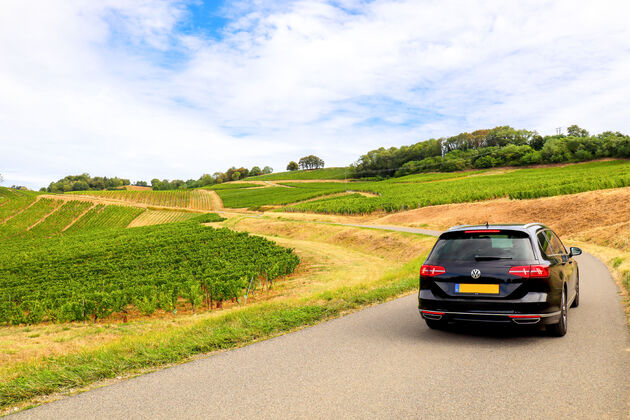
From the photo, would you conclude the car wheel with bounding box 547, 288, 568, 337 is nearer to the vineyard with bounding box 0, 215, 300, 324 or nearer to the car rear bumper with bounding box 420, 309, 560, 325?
the car rear bumper with bounding box 420, 309, 560, 325

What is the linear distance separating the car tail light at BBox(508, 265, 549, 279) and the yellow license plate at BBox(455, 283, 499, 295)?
33cm

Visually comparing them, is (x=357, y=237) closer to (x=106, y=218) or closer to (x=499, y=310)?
(x=499, y=310)

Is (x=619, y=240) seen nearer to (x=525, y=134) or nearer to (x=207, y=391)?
(x=207, y=391)

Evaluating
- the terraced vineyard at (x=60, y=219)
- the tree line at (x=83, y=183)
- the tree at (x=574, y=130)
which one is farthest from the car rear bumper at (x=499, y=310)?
the tree line at (x=83, y=183)

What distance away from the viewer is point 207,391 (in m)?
4.30

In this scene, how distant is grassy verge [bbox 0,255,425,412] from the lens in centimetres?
451

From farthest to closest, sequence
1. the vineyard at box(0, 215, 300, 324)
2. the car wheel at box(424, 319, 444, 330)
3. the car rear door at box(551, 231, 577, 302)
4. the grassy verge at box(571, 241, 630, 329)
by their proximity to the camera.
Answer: the vineyard at box(0, 215, 300, 324) → the grassy verge at box(571, 241, 630, 329) → the car rear door at box(551, 231, 577, 302) → the car wheel at box(424, 319, 444, 330)

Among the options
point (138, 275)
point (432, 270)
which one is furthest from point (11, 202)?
point (432, 270)

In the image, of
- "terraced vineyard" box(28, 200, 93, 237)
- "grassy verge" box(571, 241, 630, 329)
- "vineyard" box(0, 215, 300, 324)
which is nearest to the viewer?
"grassy verge" box(571, 241, 630, 329)

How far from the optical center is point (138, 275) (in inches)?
886

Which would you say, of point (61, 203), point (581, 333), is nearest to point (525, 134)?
point (61, 203)

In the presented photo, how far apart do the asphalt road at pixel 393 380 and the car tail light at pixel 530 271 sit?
103 cm

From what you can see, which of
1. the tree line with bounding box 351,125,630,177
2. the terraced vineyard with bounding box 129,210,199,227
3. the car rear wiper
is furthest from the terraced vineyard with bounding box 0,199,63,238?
the tree line with bounding box 351,125,630,177

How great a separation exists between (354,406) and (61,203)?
309 ft
